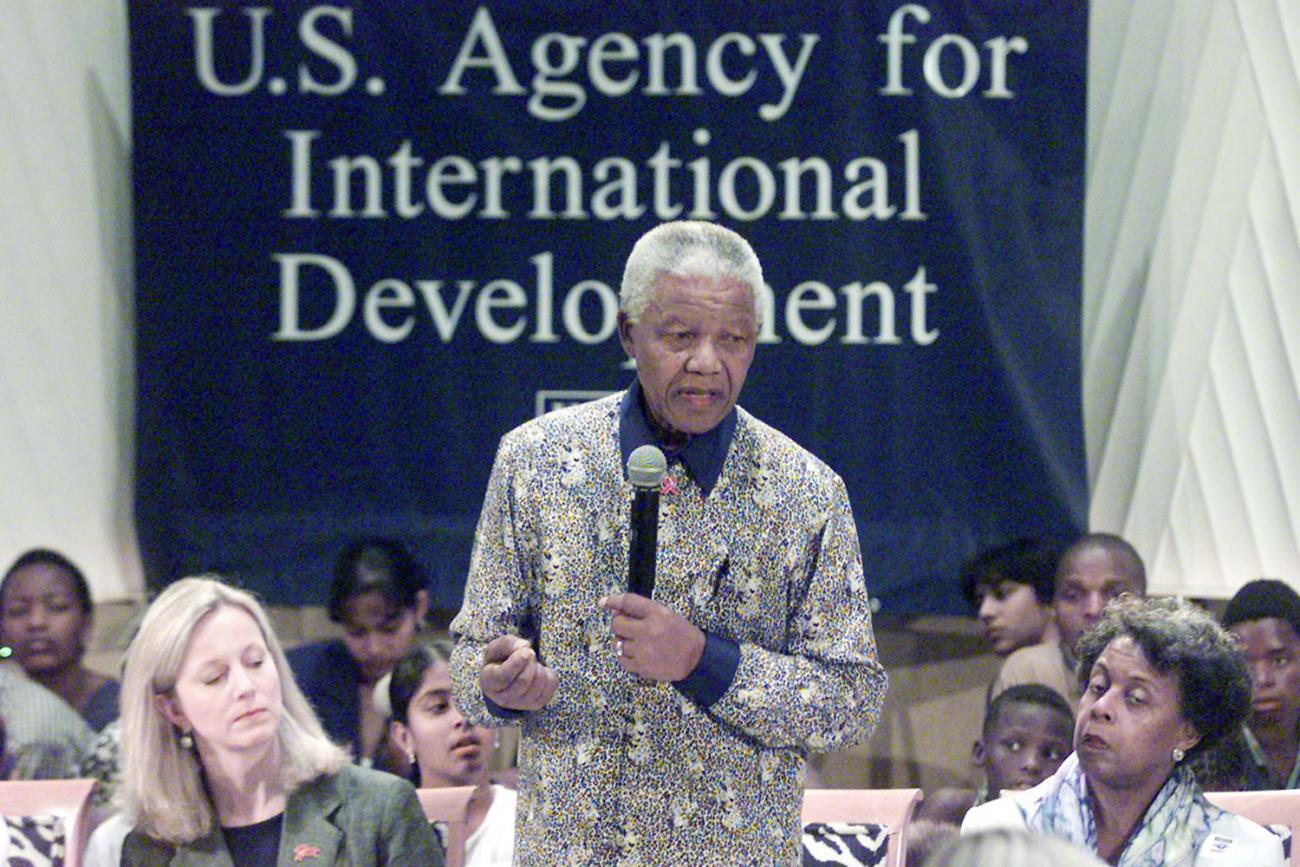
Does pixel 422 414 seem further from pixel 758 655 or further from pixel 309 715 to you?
pixel 758 655

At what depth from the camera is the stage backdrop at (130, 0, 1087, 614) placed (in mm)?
4984

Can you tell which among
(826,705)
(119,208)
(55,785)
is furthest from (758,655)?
(119,208)

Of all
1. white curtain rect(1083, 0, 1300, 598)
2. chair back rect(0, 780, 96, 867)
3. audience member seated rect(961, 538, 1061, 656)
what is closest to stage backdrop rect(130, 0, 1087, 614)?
audience member seated rect(961, 538, 1061, 656)

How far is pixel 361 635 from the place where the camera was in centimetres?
499

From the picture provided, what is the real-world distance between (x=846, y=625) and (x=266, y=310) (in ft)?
11.1

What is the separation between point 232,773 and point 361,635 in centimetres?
197

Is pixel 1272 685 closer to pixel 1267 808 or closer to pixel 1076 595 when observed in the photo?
pixel 1076 595

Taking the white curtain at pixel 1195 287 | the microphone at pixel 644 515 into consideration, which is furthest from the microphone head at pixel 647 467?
the white curtain at pixel 1195 287

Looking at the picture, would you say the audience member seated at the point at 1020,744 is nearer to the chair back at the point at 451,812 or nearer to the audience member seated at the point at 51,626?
the chair back at the point at 451,812

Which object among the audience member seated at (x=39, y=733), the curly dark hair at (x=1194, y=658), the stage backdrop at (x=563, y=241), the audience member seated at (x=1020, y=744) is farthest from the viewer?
the stage backdrop at (x=563, y=241)

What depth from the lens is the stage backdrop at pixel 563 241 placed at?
4.98 metres

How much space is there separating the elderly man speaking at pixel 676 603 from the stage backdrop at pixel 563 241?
3022 millimetres

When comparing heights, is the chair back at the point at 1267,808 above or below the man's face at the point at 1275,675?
below

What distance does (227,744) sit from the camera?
9.87ft
